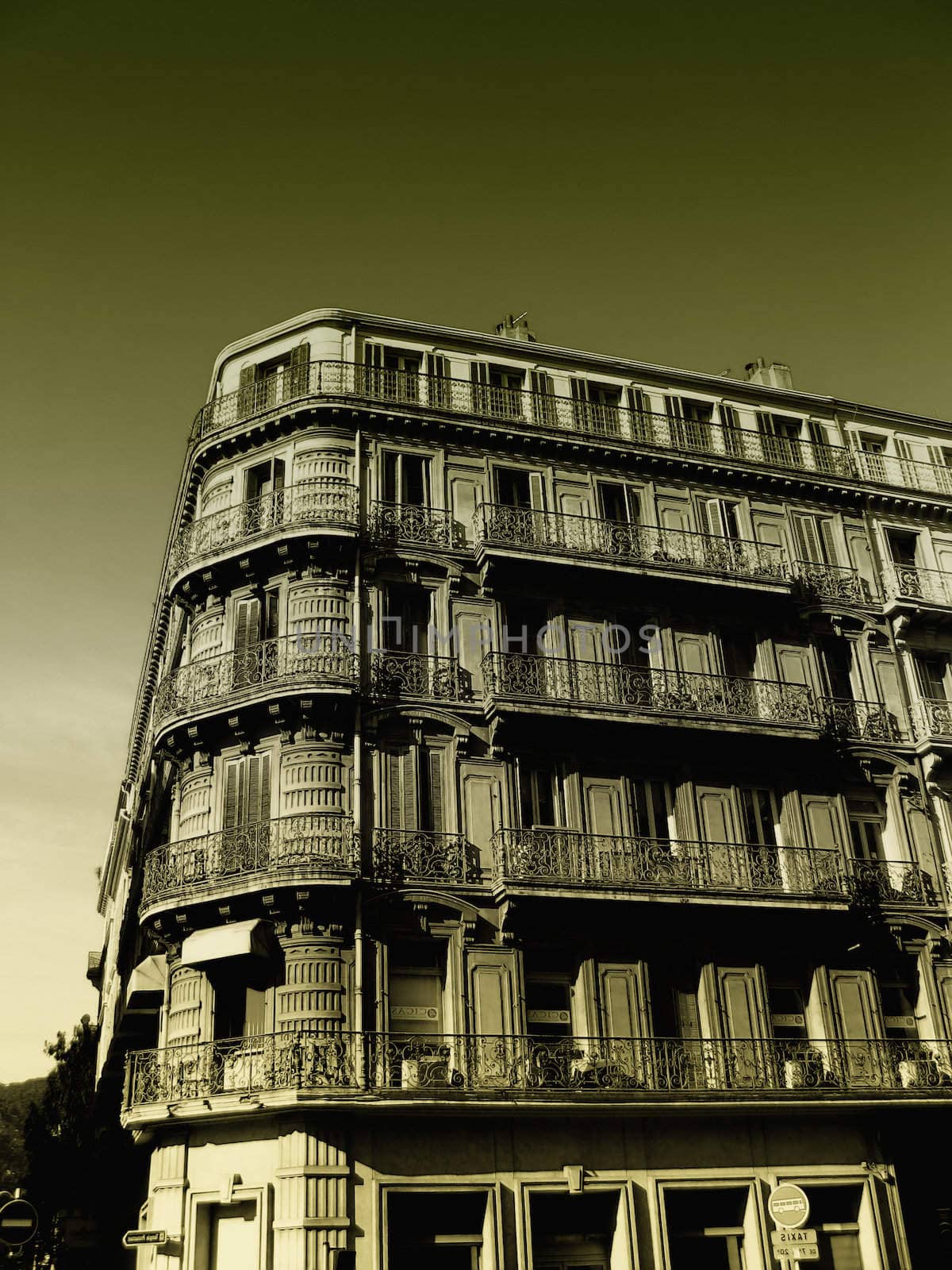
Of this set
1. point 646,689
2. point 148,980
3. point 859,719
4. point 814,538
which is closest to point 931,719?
point 859,719

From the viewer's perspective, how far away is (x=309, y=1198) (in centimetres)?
1928

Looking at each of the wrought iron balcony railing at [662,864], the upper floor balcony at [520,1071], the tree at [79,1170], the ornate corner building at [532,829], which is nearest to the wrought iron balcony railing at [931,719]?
the ornate corner building at [532,829]

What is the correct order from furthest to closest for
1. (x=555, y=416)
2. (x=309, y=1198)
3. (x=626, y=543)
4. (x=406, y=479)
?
(x=555, y=416), (x=626, y=543), (x=406, y=479), (x=309, y=1198)

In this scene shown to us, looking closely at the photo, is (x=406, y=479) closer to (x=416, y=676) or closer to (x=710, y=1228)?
Result: (x=416, y=676)

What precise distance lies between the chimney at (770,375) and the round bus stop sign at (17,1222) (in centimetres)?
2576

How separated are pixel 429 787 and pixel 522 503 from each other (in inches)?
298

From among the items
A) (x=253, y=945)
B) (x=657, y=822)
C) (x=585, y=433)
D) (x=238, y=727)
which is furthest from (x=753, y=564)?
(x=253, y=945)

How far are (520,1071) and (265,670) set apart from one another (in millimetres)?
9003

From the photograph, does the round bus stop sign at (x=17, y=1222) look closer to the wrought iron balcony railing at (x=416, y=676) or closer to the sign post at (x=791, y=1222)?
the wrought iron balcony railing at (x=416, y=676)

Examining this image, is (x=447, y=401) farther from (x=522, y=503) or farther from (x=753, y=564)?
(x=753, y=564)

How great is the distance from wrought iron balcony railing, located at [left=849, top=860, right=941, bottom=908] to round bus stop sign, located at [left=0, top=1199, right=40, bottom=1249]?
16.7 m

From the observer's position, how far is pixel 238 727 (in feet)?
77.6

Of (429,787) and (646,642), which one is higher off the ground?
(646,642)

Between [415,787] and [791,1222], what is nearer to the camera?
[791,1222]
